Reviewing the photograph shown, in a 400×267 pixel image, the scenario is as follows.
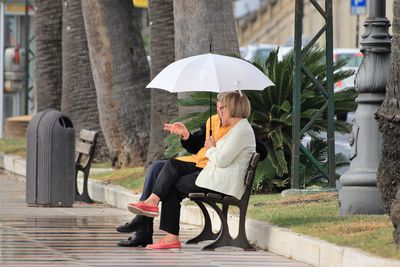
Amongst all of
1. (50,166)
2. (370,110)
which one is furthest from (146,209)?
(50,166)

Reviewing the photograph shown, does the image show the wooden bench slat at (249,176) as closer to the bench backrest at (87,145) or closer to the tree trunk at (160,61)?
the tree trunk at (160,61)

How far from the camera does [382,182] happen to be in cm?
1105

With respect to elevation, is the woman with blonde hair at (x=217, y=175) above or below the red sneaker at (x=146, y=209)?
above

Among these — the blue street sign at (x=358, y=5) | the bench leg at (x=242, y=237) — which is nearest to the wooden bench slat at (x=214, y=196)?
the bench leg at (x=242, y=237)

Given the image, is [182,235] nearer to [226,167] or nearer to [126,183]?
[226,167]

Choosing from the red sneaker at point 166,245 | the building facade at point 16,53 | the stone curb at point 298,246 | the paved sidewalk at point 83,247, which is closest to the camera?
the stone curb at point 298,246

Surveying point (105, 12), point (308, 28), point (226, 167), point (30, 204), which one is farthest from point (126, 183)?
point (308, 28)

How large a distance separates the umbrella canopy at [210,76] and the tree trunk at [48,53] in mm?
13398

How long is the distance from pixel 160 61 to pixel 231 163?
6783 mm

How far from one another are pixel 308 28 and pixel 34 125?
4086 cm

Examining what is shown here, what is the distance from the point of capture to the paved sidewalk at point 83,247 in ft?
36.7

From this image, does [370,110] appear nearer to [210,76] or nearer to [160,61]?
[210,76]

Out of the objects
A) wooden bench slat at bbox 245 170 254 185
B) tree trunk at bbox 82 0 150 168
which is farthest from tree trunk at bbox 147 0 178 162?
wooden bench slat at bbox 245 170 254 185

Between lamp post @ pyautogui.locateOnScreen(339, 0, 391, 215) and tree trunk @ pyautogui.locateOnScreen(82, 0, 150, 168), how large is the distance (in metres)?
7.90
